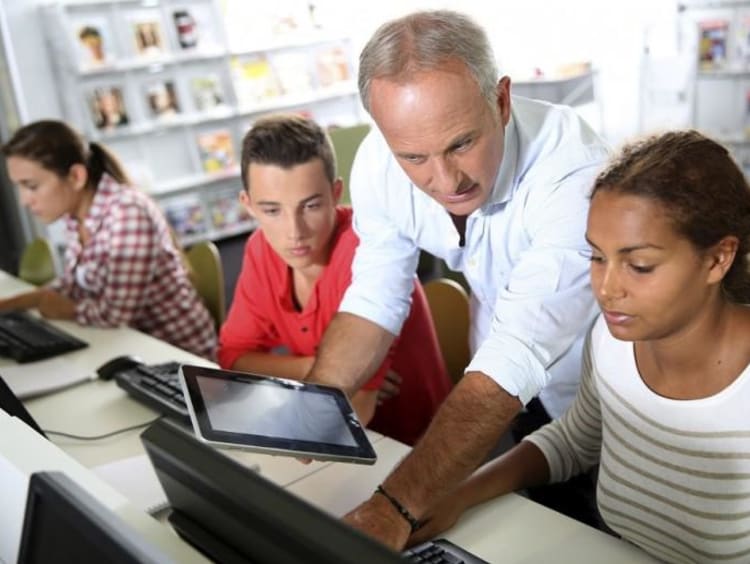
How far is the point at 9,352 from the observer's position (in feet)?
6.38

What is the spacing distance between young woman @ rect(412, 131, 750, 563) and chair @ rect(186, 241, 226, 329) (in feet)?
4.85

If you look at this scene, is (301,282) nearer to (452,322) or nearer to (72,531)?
(452,322)

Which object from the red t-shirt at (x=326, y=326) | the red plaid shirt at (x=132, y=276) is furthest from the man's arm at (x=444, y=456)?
the red plaid shirt at (x=132, y=276)

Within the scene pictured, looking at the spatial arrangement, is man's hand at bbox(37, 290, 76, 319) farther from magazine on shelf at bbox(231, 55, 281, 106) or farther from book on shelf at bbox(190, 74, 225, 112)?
magazine on shelf at bbox(231, 55, 281, 106)

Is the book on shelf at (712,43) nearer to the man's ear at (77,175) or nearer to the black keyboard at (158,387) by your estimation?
the man's ear at (77,175)

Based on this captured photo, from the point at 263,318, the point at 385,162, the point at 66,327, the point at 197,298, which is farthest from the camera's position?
the point at 197,298

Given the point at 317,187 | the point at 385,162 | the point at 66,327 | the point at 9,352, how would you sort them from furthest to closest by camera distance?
1. the point at 66,327
2. the point at 9,352
3. the point at 317,187
4. the point at 385,162

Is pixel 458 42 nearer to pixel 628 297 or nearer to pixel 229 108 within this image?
pixel 628 297

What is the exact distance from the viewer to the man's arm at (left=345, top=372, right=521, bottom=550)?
3.38ft

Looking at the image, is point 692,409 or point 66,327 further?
point 66,327

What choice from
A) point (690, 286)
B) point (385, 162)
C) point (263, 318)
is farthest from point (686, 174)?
point (263, 318)

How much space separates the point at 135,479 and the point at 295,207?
0.61 metres

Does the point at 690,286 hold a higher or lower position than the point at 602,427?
higher

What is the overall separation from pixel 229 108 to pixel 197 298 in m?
3.48
